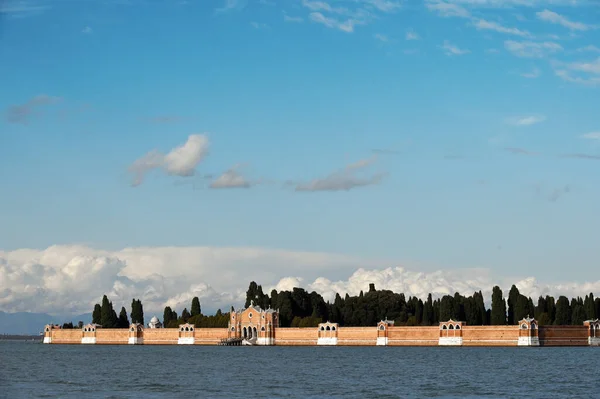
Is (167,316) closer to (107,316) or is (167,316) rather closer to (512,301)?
(107,316)

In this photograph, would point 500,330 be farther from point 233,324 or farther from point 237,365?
point 237,365

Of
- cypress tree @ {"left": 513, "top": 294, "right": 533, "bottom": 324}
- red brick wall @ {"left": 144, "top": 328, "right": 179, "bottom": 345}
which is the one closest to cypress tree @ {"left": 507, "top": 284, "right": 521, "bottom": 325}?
cypress tree @ {"left": 513, "top": 294, "right": 533, "bottom": 324}

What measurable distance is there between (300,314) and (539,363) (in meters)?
55.4

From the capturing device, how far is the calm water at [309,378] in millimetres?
46094

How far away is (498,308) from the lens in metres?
104

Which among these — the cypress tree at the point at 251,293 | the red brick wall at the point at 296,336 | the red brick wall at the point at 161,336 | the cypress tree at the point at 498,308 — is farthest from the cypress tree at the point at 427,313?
the red brick wall at the point at 161,336

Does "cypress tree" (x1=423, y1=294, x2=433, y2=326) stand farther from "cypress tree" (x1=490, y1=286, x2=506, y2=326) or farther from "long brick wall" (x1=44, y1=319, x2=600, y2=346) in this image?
"cypress tree" (x1=490, y1=286, x2=506, y2=326)

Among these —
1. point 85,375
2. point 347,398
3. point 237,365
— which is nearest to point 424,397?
point 347,398

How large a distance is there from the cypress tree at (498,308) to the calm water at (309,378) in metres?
25.9

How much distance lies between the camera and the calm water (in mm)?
46094

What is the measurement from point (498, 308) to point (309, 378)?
52933 mm

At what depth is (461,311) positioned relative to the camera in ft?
350

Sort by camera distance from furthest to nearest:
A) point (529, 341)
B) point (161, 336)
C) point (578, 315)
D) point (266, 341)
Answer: point (161, 336) < point (266, 341) < point (578, 315) < point (529, 341)

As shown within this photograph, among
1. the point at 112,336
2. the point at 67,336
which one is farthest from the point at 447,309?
the point at 67,336
